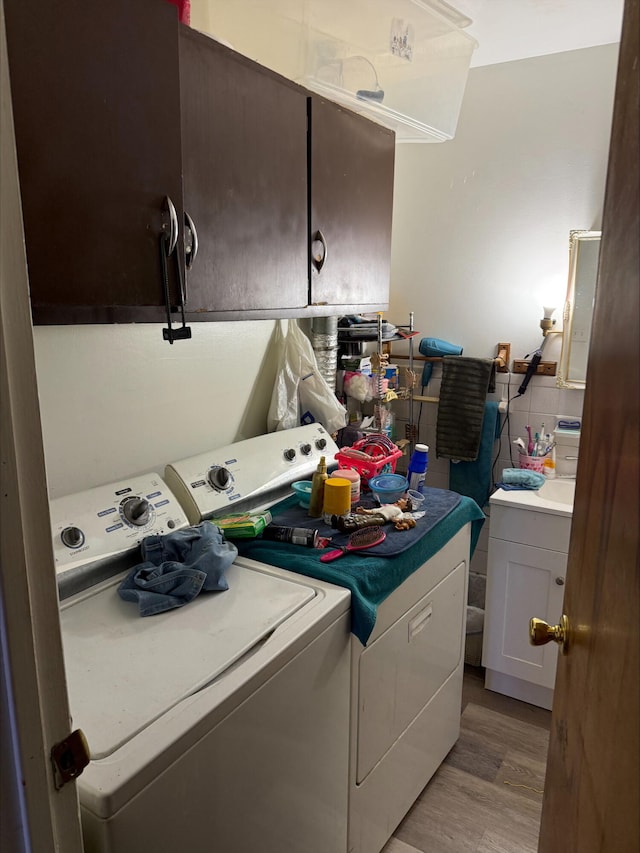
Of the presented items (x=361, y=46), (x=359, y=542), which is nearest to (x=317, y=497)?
(x=359, y=542)

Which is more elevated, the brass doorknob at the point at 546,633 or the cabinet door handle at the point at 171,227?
the cabinet door handle at the point at 171,227

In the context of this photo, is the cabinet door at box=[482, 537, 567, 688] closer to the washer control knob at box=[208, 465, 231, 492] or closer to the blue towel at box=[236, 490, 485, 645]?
the blue towel at box=[236, 490, 485, 645]

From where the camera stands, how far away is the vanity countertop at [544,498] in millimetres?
2240

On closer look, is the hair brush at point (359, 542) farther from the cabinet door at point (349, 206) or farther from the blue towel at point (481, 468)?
the blue towel at point (481, 468)

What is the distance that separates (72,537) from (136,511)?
179 millimetres

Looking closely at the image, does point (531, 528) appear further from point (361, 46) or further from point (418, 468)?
point (361, 46)

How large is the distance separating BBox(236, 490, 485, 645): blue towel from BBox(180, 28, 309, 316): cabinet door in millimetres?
631

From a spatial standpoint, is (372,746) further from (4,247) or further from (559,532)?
(4,247)

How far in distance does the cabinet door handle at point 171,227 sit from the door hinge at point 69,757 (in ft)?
2.92

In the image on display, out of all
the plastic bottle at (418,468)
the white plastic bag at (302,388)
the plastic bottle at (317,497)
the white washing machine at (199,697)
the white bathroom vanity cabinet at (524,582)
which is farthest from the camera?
the white bathroom vanity cabinet at (524,582)

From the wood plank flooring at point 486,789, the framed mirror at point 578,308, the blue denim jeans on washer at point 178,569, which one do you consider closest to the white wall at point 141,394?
the blue denim jeans on washer at point 178,569

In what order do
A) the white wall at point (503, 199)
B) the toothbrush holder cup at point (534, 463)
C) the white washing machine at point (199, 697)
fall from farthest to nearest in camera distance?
the toothbrush holder cup at point (534, 463)
the white wall at point (503, 199)
the white washing machine at point (199, 697)

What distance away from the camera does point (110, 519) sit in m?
1.44

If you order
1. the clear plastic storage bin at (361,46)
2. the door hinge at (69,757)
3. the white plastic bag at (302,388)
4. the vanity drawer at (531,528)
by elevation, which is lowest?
the vanity drawer at (531,528)
